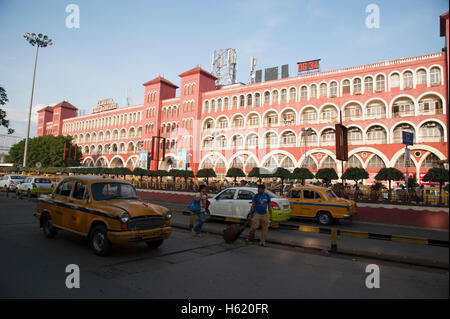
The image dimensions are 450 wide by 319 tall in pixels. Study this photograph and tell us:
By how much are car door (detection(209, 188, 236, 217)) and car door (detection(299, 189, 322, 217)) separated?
3828 mm

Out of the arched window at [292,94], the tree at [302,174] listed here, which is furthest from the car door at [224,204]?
the arched window at [292,94]

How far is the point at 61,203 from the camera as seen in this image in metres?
7.54

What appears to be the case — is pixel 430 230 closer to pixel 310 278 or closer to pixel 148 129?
pixel 310 278

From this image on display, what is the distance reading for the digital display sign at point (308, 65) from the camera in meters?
41.6

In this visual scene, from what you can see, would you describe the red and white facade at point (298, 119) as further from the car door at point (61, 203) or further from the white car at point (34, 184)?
the white car at point (34, 184)

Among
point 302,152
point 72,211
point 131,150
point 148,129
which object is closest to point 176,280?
point 72,211

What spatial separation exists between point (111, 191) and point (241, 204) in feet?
17.1

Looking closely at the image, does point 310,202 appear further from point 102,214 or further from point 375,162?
point 375,162

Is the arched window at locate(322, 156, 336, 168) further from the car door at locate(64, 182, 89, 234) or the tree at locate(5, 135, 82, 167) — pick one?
the tree at locate(5, 135, 82, 167)

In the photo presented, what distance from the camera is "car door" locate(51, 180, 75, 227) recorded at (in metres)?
7.37

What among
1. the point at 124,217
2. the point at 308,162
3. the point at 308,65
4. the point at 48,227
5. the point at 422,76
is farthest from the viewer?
the point at 308,65

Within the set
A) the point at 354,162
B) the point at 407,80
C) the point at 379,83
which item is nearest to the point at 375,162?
the point at 354,162

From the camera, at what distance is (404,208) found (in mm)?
13680

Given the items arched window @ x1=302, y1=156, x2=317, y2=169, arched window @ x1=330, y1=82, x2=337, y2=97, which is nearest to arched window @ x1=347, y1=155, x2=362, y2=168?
arched window @ x1=302, y1=156, x2=317, y2=169
